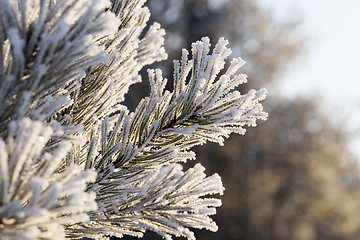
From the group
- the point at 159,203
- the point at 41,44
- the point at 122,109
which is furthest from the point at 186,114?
the point at 41,44

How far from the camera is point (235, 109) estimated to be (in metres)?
0.92

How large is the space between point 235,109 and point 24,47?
0.63 m

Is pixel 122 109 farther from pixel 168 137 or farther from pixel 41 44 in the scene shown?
pixel 41 44

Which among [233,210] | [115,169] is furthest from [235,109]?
[233,210]

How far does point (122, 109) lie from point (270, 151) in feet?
40.2

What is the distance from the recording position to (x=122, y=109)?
1.08 m

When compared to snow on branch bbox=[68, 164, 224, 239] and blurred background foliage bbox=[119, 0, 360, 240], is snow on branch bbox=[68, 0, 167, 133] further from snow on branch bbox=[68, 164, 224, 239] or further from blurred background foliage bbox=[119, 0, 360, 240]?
blurred background foliage bbox=[119, 0, 360, 240]

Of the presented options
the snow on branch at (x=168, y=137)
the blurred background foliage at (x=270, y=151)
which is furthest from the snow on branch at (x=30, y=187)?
the blurred background foliage at (x=270, y=151)

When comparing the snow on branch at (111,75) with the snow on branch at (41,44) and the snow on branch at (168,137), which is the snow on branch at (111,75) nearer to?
the snow on branch at (168,137)

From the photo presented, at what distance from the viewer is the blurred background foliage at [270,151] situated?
11859mm

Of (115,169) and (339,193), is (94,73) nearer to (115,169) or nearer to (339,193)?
(115,169)

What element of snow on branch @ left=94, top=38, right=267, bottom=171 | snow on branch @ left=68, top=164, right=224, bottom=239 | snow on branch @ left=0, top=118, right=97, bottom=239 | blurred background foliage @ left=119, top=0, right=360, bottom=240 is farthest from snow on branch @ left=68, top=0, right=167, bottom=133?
blurred background foliage @ left=119, top=0, right=360, bottom=240

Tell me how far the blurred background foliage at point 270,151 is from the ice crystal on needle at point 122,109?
33.9 ft

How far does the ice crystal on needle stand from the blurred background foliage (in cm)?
1033
